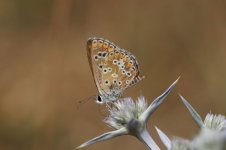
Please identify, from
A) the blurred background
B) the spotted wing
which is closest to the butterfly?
the spotted wing

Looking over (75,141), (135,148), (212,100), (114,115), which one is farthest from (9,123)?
(114,115)

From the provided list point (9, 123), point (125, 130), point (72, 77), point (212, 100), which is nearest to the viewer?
point (125, 130)

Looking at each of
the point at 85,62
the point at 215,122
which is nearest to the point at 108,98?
the point at 215,122

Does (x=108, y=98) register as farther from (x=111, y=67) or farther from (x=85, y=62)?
(x=85, y=62)

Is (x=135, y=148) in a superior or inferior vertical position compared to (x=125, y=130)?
inferior

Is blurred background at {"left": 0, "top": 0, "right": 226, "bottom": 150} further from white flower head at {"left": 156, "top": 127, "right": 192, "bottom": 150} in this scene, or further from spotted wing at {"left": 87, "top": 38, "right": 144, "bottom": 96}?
white flower head at {"left": 156, "top": 127, "right": 192, "bottom": 150}

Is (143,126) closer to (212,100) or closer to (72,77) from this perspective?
(212,100)

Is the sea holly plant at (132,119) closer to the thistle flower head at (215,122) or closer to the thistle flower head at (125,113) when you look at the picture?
the thistle flower head at (125,113)
